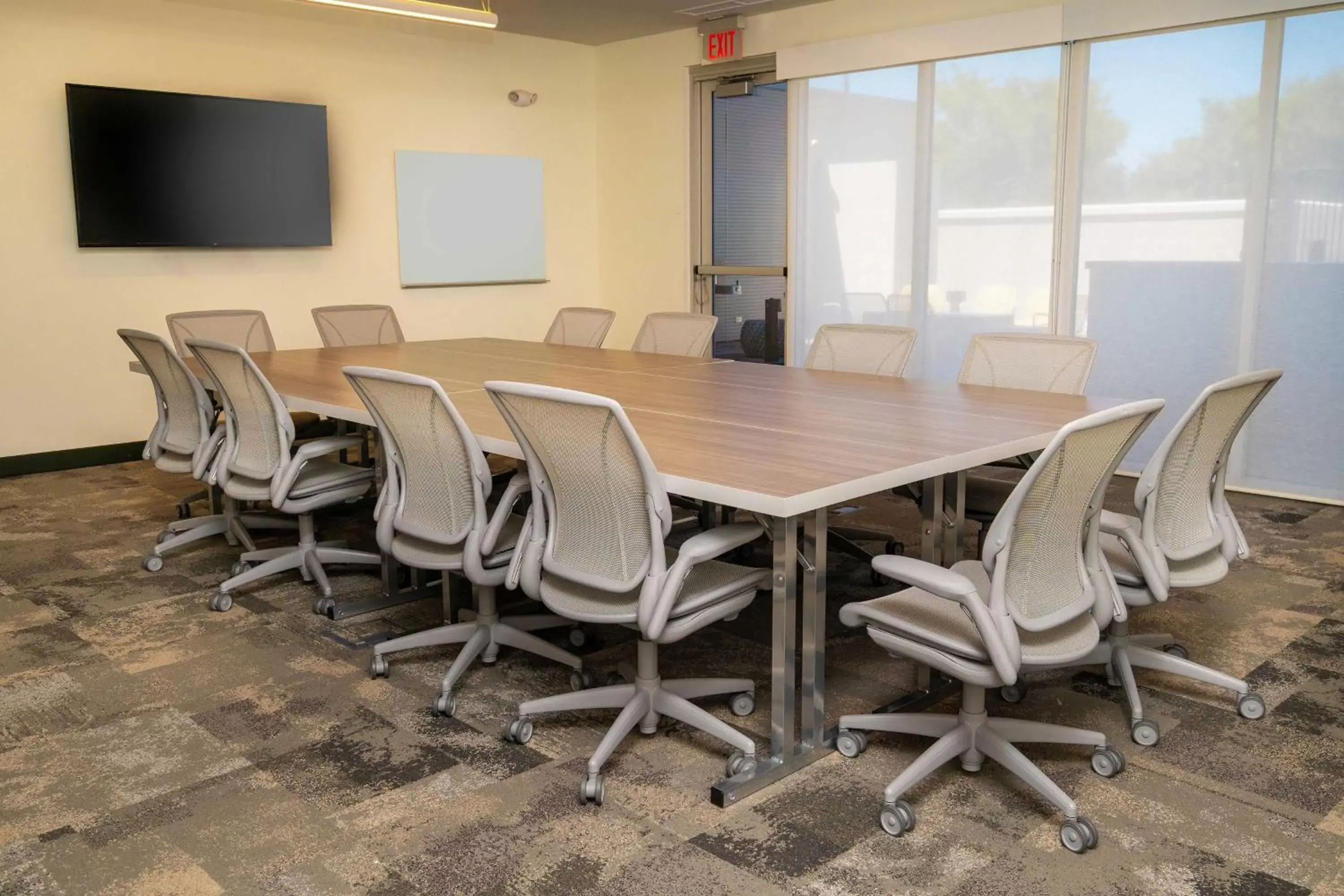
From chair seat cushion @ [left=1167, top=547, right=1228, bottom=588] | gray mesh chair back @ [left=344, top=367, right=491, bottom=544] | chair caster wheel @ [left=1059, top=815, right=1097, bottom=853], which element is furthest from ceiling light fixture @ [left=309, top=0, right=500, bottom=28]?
chair caster wheel @ [left=1059, top=815, right=1097, bottom=853]

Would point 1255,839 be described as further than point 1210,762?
No

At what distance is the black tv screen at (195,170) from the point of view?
6484 millimetres

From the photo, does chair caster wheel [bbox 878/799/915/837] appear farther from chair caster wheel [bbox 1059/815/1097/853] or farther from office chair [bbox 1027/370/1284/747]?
office chair [bbox 1027/370/1284/747]

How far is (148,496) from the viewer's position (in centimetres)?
598

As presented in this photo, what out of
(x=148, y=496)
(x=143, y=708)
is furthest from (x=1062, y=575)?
(x=148, y=496)

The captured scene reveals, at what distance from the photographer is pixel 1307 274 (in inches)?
219

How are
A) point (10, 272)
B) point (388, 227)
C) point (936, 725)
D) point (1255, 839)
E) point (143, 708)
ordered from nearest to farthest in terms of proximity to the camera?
point (1255, 839)
point (936, 725)
point (143, 708)
point (10, 272)
point (388, 227)

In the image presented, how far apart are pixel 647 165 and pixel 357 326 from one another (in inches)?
126

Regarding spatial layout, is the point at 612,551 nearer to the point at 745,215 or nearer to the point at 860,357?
the point at 860,357

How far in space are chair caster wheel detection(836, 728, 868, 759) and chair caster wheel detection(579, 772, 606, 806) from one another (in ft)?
2.13

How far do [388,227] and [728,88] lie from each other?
269 centimetres

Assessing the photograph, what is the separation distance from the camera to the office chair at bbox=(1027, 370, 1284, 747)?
9.27 ft

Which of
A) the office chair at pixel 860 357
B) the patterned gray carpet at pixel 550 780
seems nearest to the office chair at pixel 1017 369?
the office chair at pixel 860 357

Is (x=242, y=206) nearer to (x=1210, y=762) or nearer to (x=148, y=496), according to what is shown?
(x=148, y=496)
